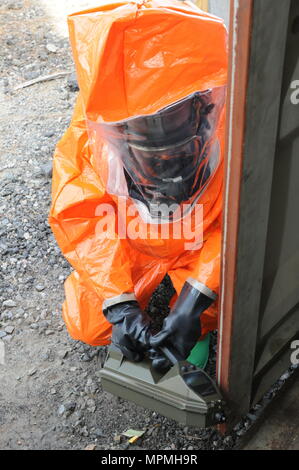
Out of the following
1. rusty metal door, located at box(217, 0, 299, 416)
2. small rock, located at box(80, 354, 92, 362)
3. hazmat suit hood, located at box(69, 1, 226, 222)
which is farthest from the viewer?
small rock, located at box(80, 354, 92, 362)

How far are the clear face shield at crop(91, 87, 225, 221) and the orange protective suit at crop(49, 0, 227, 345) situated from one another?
1.4 inches

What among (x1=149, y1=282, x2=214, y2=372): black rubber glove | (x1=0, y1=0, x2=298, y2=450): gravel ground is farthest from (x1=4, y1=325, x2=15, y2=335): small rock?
(x1=149, y1=282, x2=214, y2=372): black rubber glove

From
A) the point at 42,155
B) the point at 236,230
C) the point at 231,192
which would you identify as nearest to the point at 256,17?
the point at 231,192

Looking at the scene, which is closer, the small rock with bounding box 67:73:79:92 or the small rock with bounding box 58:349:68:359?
the small rock with bounding box 58:349:68:359

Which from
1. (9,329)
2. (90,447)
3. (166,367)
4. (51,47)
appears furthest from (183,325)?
(51,47)

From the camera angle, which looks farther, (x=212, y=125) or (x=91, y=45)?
(x=212, y=125)

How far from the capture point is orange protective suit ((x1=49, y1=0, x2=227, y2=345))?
1849mm

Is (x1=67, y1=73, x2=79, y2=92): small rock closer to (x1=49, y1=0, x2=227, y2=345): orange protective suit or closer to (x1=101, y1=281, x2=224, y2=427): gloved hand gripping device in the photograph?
(x1=49, y1=0, x2=227, y2=345): orange protective suit

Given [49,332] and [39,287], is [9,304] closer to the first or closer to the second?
[39,287]

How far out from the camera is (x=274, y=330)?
6.56ft

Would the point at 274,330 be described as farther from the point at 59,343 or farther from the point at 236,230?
the point at 59,343

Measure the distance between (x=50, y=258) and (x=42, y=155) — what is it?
110 cm

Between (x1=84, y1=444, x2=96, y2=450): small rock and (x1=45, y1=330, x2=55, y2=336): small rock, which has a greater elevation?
(x1=45, y1=330, x2=55, y2=336): small rock

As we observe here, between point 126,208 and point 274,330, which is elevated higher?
point 126,208
